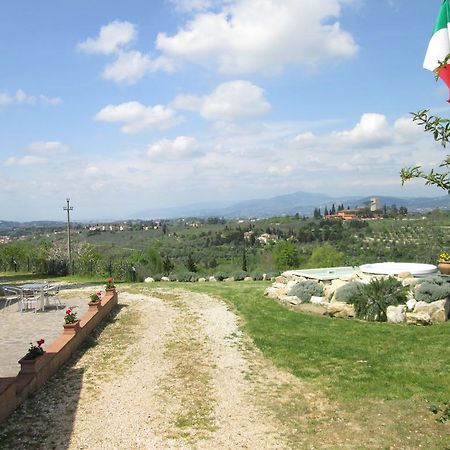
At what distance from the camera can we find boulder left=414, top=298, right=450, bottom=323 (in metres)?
Answer: 11.8

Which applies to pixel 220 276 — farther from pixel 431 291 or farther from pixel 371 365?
pixel 371 365

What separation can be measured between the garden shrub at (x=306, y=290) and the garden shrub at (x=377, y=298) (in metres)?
1.74

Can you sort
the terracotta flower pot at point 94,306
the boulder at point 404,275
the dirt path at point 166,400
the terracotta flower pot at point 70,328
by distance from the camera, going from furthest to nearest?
the boulder at point 404,275
the terracotta flower pot at point 94,306
the terracotta flower pot at point 70,328
the dirt path at point 166,400

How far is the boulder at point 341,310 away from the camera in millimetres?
12805

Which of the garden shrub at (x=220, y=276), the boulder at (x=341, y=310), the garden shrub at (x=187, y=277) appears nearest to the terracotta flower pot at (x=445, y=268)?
the boulder at (x=341, y=310)

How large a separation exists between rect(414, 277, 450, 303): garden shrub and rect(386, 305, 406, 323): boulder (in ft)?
2.48

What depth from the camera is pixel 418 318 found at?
11656 mm

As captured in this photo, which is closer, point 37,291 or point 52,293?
point 37,291

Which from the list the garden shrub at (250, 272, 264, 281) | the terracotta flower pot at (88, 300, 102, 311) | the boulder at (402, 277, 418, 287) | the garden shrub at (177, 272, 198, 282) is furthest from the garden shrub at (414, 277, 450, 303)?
the garden shrub at (177, 272, 198, 282)

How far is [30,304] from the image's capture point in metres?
14.6

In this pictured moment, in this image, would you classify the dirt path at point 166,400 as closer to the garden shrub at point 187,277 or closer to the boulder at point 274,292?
the boulder at point 274,292

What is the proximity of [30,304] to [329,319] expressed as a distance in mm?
10004

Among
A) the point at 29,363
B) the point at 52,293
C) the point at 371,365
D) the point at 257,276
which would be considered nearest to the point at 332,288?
the point at 371,365

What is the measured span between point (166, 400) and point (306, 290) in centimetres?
844
